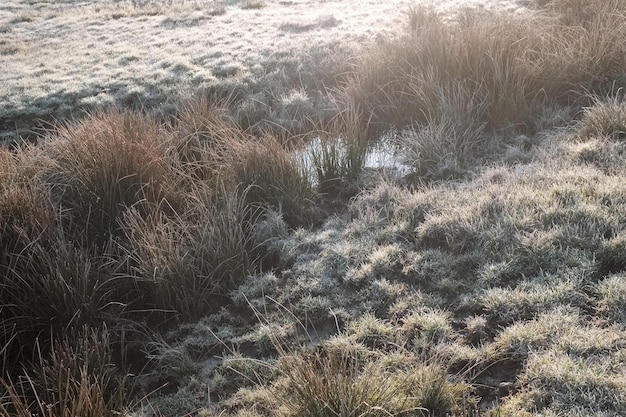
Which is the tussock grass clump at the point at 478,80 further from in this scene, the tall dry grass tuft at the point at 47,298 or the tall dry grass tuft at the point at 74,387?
the tall dry grass tuft at the point at 74,387

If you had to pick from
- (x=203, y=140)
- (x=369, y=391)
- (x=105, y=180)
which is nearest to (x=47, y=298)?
(x=105, y=180)

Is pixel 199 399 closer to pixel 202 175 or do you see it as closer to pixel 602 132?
pixel 202 175

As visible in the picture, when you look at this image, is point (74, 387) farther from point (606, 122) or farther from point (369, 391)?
point (606, 122)

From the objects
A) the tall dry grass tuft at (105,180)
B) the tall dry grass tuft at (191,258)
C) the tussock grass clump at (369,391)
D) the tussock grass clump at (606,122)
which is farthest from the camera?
the tussock grass clump at (606,122)

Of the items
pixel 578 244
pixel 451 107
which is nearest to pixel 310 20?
pixel 451 107

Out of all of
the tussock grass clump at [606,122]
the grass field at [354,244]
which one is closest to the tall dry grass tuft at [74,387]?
the grass field at [354,244]

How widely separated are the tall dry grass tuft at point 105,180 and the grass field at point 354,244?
2 cm

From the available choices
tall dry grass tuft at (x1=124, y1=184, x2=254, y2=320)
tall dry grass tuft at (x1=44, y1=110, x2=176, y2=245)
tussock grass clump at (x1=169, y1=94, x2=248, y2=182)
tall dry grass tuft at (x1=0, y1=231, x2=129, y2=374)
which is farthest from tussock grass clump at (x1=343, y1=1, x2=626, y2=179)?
tall dry grass tuft at (x1=0, y1=231, x2=129, y2=374)

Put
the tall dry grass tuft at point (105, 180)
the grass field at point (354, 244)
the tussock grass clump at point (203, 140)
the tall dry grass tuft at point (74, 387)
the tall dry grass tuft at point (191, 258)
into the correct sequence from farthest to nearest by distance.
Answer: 1. the tussock grass clump at point (203, 140)
2. the tall dry grass tuft at point (105, 180)
3. the tall dry grass tuft at point (191, 258)
4. the grass field at point (354, 244)
5. the tall dry grass tuft at point (74, 387)

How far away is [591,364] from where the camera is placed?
2441 mm

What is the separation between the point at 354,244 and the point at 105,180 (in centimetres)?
209

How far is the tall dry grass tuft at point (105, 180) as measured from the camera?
445 cm

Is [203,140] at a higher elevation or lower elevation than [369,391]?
higher

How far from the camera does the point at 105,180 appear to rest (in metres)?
4.48
